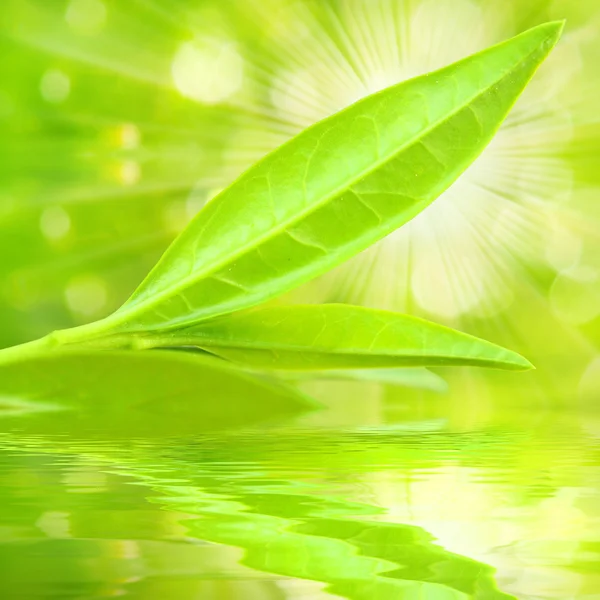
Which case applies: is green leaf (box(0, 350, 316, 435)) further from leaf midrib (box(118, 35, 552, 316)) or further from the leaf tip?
the leaf tip

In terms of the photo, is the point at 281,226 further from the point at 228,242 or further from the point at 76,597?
the point at 76,597

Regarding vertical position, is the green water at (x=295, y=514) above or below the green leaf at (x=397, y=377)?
below

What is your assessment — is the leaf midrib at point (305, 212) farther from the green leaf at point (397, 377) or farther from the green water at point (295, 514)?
the green leaf at point (397, 377)

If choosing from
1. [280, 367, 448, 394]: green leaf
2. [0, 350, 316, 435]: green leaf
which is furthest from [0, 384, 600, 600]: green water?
[280, 367, 448, 394]: green leaf

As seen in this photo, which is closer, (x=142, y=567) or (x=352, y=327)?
(x=142, y=567)

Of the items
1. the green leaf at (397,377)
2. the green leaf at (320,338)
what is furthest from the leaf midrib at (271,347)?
the green leaf at (397,377)

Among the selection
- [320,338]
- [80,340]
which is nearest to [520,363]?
[320,338]

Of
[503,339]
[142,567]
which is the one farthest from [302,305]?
[503,339]
